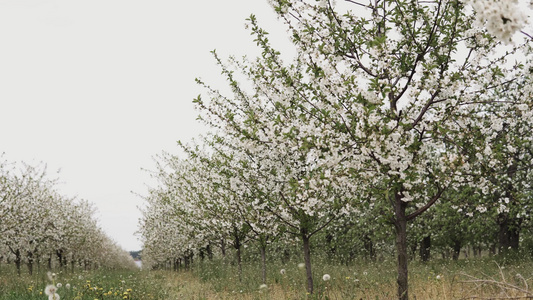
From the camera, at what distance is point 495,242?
70.3 ft

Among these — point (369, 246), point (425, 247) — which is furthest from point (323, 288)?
point (369, 246)

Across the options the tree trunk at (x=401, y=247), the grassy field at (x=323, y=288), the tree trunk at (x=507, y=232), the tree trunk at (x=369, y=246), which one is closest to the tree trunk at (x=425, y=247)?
the tree trunk at (x=369, y=246)

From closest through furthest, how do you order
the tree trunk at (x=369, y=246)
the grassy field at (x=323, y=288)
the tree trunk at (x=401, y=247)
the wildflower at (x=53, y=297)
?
the wildflower at (x=53, y=297) < the tree trunk at (x=401, y=247) < the grassy field at (x=323, y=288) < the tree trunk at (x=369, y=246)

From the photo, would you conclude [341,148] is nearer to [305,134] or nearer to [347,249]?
[305,134]

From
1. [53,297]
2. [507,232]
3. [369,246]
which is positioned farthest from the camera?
[369,246]

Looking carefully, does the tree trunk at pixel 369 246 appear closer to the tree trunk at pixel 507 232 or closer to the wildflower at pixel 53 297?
the tree trunk at pixel 507 232

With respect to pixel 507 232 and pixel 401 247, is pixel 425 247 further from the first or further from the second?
pixel 401 247

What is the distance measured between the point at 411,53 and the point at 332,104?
139cm

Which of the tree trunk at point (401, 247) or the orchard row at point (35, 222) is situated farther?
the orchard row at point (35, 222)

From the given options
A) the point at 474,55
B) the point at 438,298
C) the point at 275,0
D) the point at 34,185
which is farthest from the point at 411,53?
the point at 34,185

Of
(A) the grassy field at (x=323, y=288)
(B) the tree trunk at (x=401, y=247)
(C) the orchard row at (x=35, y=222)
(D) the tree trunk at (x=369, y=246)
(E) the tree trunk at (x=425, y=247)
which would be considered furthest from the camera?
(D) the tree trunk at (x=369, y=246)

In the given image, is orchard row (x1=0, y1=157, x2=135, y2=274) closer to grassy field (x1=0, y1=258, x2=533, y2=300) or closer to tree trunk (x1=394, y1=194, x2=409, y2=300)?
grassy field (x1=0, y1=258, x2=533, y2=300)

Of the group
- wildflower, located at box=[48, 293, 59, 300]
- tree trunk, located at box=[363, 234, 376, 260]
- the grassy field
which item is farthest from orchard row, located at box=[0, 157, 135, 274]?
tree trunk, located at box=[363, 234, 376, 260]

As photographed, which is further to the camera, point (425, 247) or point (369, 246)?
point (369, 246)
